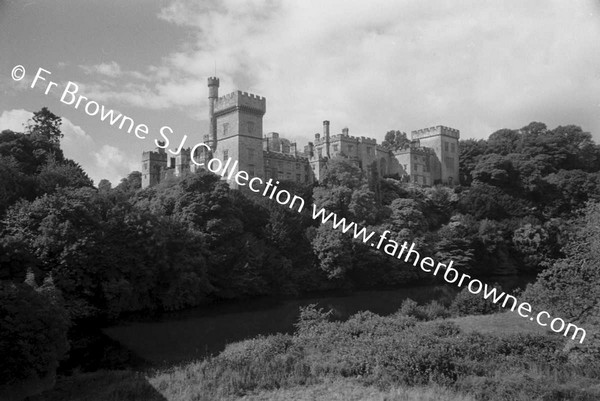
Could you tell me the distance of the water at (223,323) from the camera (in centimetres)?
1956

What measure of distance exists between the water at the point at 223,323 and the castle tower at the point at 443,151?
74.3ft

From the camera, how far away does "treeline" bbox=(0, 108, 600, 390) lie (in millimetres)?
19875

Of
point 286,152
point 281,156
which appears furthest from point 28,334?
point 286,152

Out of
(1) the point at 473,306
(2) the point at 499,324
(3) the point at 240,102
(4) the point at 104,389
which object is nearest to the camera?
(4) the point at 104,389

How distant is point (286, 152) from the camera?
50.0m

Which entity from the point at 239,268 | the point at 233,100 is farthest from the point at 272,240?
the point at 233,100

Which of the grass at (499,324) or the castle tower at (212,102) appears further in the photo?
the castle tower at (212,102)

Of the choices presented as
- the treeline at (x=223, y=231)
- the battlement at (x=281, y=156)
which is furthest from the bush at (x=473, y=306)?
the battlement at (x=281, y=156)

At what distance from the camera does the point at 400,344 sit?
46.0ft

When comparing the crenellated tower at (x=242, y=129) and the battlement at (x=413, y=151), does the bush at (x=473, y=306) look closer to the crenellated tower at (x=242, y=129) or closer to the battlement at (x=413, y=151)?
the crenellated tower at (x=242, y=129)

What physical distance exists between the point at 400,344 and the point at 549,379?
12.1 feet

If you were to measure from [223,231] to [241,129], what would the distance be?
38.4ft

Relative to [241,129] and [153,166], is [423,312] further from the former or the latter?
[153,166]

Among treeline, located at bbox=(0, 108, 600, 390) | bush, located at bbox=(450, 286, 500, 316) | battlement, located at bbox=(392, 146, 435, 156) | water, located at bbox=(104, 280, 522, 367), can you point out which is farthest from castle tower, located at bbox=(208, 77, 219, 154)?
bush, located at bbox=(450, 286, 500, 316)
